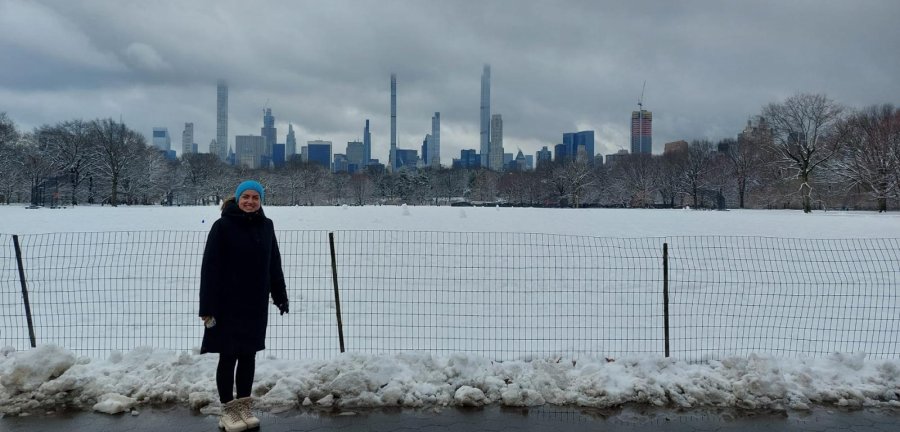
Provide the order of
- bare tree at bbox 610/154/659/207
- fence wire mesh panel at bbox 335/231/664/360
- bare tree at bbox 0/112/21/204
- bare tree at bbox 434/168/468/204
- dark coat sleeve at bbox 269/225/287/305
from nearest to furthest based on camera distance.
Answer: dark coat sleeve at bbox 269/225/287/305, fence wire mesh panel at bbox 335/231/664/360, bare tree at bbox 0/112/21/204, bare tree at bbox 610/154/659/207, bare tree at bbox 434/168/468/204

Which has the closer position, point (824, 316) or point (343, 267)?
point (824, 316)

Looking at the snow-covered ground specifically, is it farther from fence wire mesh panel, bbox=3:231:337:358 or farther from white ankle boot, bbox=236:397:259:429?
white ankle boot, bbox=236:397:259:429

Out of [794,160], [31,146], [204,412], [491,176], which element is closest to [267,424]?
[204,412]

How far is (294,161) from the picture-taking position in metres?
131

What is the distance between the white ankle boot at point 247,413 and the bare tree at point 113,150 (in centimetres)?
7878

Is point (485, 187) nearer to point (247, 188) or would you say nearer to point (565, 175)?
point (565, 175)

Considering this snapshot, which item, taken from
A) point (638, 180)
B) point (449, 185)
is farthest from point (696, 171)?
point (449, 185)

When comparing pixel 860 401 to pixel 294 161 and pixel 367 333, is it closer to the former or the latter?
pixel 367 333

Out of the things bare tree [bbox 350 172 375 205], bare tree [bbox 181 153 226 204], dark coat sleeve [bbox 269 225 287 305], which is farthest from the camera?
bare tree [bbox 350 172 375 205]

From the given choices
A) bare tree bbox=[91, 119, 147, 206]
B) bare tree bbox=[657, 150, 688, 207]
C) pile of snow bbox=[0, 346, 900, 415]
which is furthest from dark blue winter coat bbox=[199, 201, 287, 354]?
bare tree bbox=[657, 150, 688, 207]

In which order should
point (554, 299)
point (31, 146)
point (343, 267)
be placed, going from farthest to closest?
point (31, 146) → point (343, 267) → point (554, 299)

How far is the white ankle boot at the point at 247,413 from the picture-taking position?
4301 millimetres

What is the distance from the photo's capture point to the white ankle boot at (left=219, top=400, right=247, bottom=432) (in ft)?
14.0

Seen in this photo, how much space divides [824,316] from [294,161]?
13089cm
